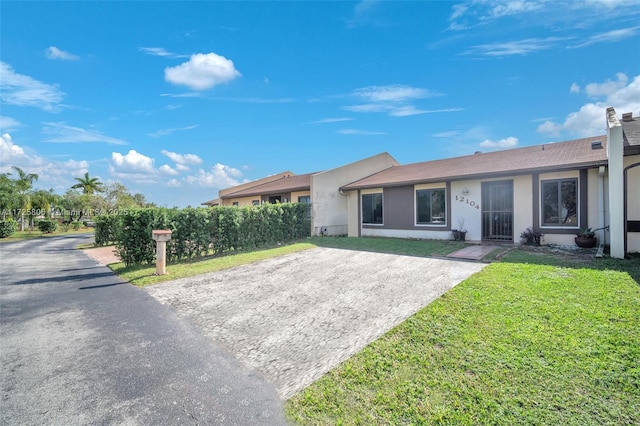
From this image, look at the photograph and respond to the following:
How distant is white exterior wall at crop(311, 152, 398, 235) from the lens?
16.2m

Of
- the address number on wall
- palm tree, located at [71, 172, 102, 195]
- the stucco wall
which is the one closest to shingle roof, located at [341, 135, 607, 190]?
the address number on wall

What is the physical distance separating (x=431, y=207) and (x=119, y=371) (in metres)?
12.5

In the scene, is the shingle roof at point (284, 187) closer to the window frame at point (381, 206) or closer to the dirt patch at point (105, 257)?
the window frame at point (381, 206)

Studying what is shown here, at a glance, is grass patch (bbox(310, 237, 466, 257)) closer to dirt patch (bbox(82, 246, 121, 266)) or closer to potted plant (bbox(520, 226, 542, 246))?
potted plant (bbox(520, 226, 542, 246))

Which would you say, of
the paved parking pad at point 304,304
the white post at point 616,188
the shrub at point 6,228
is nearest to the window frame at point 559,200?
the white post at point 616,188

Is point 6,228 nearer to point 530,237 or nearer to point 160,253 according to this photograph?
point 160,253

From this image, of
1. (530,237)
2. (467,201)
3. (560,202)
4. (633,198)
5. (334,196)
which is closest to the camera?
(633,198)

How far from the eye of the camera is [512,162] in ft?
38.6

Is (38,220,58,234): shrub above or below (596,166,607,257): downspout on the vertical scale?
below

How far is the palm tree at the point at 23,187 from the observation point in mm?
31875

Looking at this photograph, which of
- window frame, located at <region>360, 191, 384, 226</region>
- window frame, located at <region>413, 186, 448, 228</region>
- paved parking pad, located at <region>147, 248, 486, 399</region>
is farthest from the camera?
window frame, located at <region>360, 191, 384, 226</region>

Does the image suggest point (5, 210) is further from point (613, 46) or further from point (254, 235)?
point (613, 46)

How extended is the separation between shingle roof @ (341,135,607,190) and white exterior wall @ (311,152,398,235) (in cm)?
130

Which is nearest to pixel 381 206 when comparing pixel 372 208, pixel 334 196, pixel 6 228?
pixel 372 208
